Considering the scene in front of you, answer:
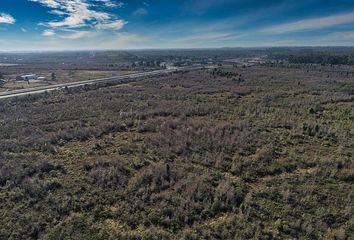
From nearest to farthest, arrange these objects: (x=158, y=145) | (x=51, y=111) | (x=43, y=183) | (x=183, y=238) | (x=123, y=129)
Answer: (x=183, y=238)
(x=43, y=183)
(x=158, y=145)
(x=123, y=129)
(x=51, y=111)

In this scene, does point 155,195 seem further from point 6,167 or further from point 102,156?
point 6,167

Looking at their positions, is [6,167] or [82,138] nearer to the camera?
[6,167]

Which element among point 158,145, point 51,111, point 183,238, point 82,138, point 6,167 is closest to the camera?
point 183,238

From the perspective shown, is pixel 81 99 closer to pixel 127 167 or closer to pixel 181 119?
pixel 181 119

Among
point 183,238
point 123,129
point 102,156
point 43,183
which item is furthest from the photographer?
point 123,129

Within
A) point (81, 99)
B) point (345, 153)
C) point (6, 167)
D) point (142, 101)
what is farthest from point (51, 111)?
point (345, 153)

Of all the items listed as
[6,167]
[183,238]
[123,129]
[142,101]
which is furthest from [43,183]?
[142,101]
